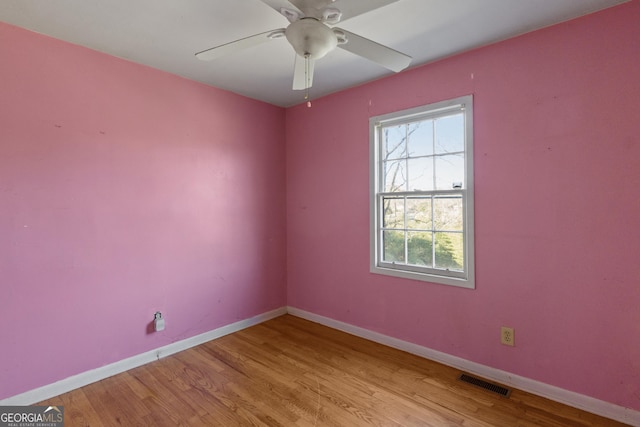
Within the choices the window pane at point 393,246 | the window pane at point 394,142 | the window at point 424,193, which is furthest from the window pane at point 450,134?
the window pane at point 393,246

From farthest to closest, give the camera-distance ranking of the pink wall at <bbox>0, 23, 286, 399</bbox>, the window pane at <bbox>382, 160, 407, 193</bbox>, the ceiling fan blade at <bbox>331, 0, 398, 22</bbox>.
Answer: the window pane at <bbox>382, 160, 407, 193</bbox>, the pink wall at <bbox>0, 23, 286, 399</bbox>, the ceiling fan blade at <bbox>331, 0, 398, 22</bbox>

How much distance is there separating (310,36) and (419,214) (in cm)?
178

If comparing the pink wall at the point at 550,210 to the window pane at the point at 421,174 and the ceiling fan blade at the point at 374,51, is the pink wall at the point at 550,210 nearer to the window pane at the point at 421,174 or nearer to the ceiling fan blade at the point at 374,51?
the window pane at the point at 421,174

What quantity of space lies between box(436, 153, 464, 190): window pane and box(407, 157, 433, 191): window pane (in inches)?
2.7

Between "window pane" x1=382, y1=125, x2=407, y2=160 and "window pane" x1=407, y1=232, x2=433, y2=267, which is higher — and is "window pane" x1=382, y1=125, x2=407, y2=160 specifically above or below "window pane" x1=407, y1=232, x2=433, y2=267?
above

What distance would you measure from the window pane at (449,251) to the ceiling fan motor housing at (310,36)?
1760 millimetres

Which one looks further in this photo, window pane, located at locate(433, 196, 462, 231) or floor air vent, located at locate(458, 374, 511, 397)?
window pane, located at locate(433, 196, 462, 231)

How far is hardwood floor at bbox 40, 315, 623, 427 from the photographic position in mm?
1838

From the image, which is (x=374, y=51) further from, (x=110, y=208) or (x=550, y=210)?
(x=110, y=208)

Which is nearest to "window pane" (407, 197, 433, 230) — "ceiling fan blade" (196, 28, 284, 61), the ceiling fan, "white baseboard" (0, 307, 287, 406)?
the ceiling fan

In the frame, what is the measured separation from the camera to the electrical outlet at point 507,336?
7.11 ft

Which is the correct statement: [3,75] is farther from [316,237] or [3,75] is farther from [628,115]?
[628,115]

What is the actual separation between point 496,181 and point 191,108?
2.66m

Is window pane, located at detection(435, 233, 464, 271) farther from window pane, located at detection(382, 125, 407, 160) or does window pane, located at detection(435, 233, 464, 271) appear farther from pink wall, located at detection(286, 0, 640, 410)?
window pane, located at detection(382, 125, 407, 160)
